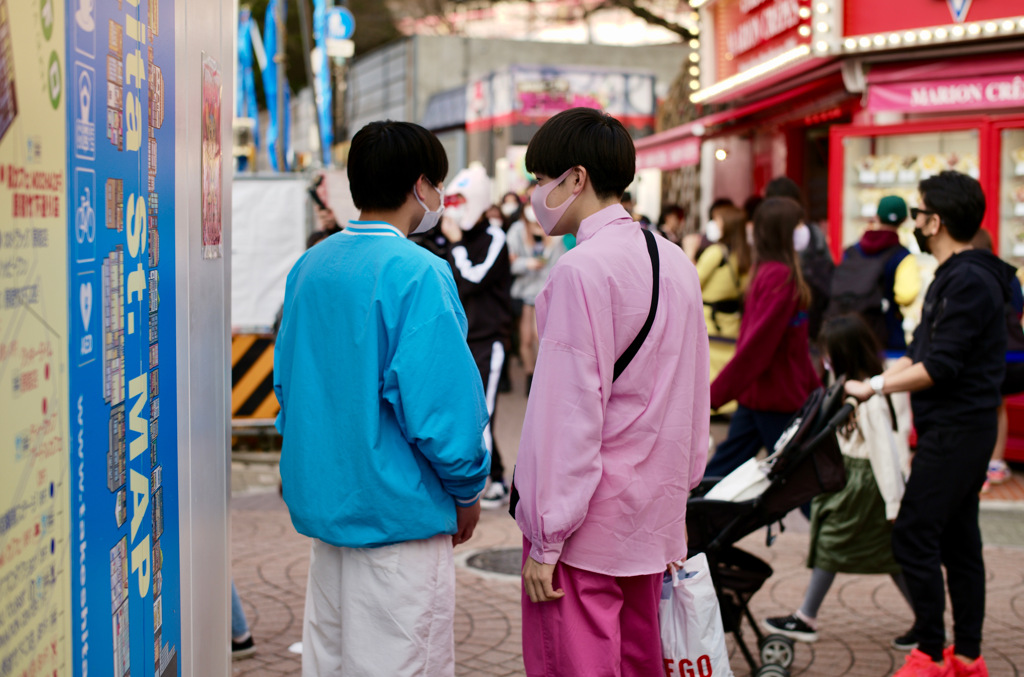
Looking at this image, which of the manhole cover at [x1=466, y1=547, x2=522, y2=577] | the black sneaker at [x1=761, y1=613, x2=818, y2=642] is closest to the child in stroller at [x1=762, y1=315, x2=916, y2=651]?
the black sneaker at [x1=761, y1=613, x2=818, y2=642]

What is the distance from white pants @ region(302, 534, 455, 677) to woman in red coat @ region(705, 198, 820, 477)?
7.89 feet

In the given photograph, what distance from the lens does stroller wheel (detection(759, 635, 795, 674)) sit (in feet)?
13.5

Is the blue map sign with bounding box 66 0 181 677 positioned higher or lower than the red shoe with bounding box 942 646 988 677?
higher

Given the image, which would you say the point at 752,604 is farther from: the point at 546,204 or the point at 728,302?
the point at 728,302

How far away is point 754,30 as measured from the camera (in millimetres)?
12359

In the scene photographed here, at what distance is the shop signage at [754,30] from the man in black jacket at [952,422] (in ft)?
23.3

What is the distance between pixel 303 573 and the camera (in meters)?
5.46

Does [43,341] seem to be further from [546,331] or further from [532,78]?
[532,78]

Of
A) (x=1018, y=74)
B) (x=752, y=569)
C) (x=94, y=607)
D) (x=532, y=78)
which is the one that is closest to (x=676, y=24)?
(x=532, y=78)

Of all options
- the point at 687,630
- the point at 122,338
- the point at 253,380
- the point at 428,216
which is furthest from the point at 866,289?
the point at 122,338

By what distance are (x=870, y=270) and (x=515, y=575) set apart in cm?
386

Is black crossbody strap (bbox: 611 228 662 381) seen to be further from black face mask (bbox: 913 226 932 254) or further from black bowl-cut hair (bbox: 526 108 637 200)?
black face mask (bbox: 913 226 932 254)

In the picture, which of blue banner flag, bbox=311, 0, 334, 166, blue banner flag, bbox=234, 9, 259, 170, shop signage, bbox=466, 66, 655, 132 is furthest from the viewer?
blue banner flag, bbox=234, 9, 259, 170

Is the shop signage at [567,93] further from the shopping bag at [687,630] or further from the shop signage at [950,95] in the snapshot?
the shopping bag at [687,630]
